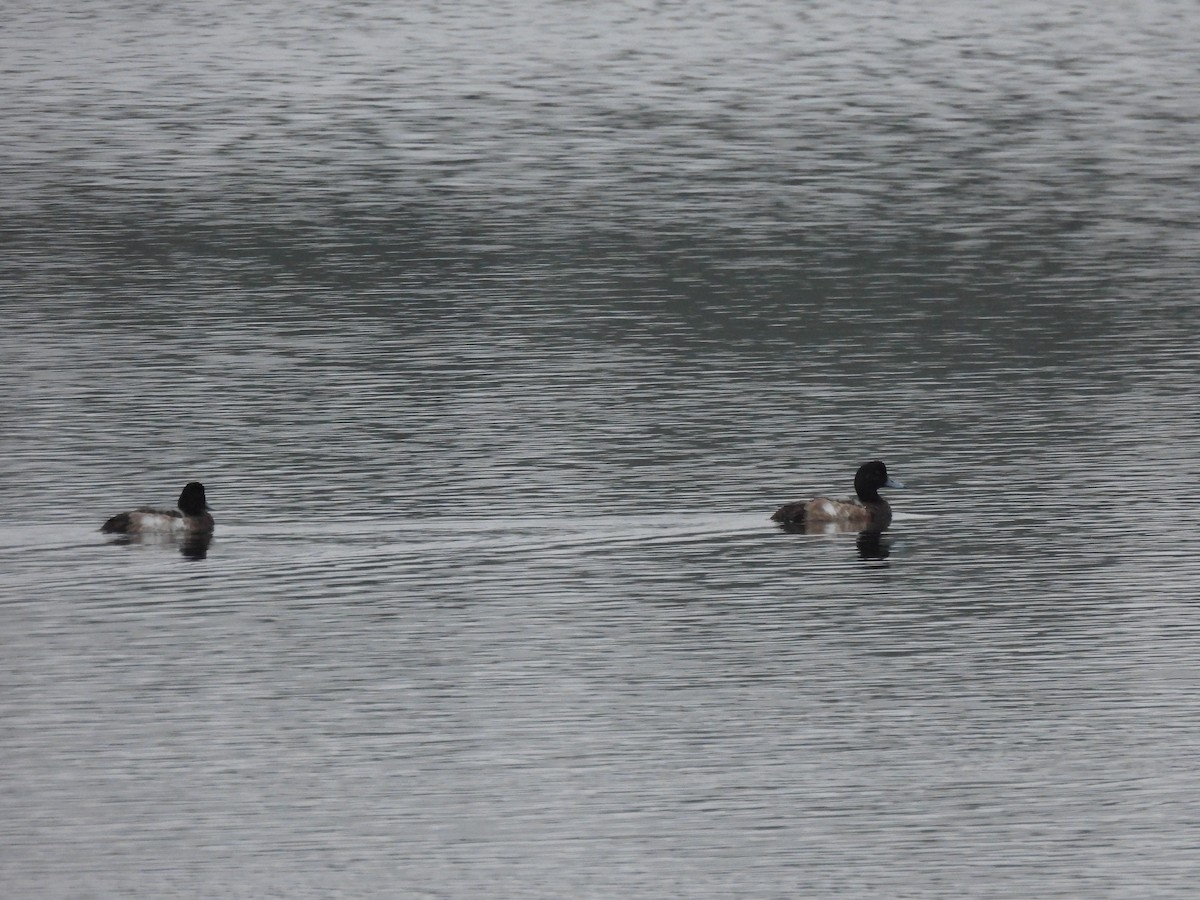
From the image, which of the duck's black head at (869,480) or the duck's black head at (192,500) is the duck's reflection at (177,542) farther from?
the duck's black head at (869,480)

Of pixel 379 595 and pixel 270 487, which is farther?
pixel 270 487

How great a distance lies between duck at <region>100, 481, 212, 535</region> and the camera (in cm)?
1959

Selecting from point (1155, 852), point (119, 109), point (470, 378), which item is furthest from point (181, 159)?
point (1155, 852)

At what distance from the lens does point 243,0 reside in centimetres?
6862

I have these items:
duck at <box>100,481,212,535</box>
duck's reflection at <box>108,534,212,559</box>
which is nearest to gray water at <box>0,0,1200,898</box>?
duck's reflection at <box>108,534,212,559</box>

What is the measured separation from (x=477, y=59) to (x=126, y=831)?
4532 centimetres

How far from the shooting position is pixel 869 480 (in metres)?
20.6

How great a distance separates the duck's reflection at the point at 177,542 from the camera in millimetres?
19469

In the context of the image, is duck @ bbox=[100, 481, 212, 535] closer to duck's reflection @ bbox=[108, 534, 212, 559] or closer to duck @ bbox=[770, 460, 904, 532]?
duck's reflection @ bbox=[108, 534, 212, 559]

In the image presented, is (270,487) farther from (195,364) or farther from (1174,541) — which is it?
(1174,541)

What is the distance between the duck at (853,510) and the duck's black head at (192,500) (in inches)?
177

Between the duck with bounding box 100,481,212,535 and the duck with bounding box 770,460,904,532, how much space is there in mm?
4488

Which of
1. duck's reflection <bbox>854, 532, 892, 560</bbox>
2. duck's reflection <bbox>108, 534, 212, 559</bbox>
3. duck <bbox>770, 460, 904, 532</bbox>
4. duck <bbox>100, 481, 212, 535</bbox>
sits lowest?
duck's reflection <bbox>854, 532, 892, 560</bbox>

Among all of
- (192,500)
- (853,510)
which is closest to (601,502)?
(853,510)
